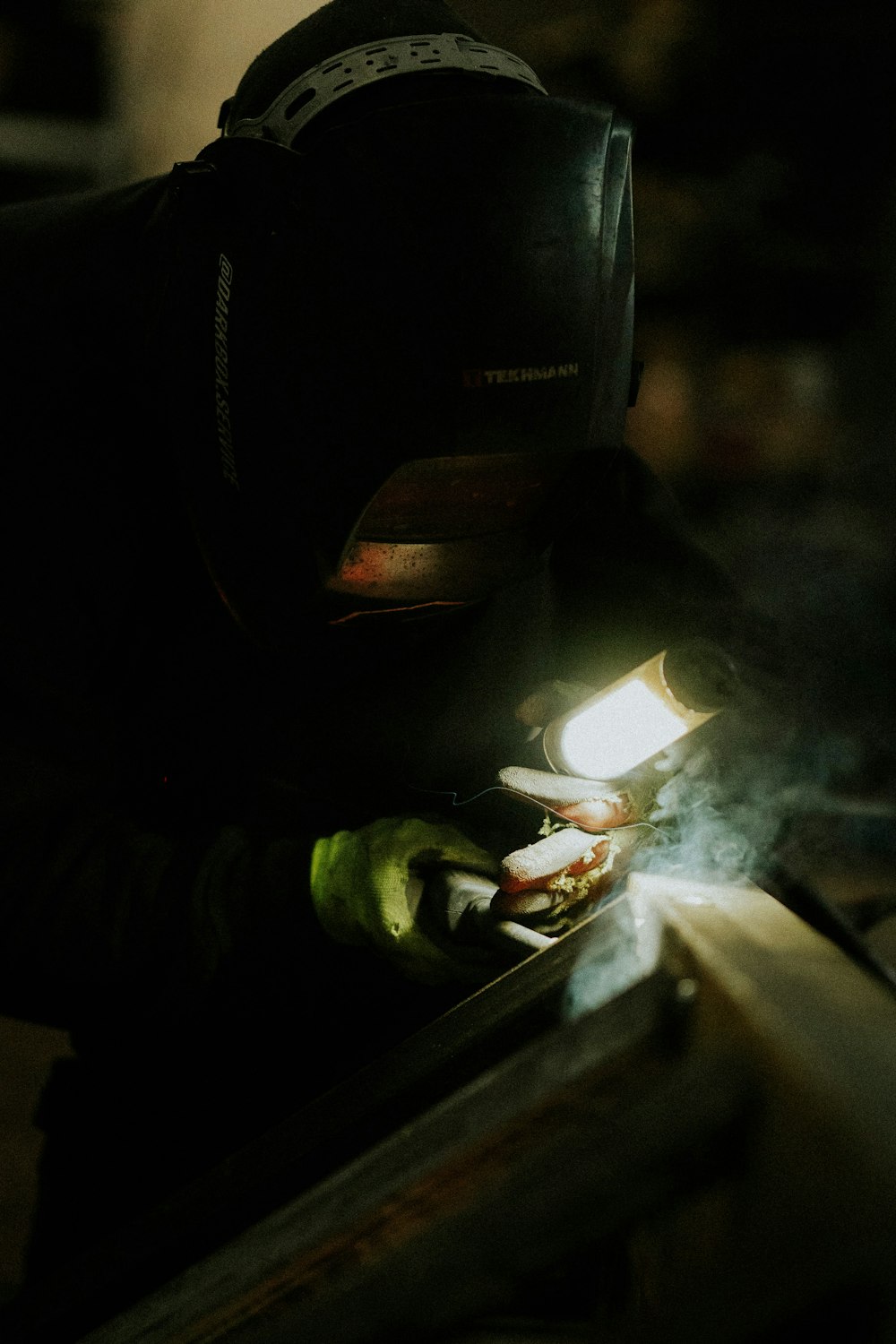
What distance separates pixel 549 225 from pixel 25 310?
712 millimetres

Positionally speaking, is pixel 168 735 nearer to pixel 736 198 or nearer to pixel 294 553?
pixel 294 553

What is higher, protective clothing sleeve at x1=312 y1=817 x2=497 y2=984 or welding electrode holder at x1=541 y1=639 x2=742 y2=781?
welding electrode holder at x1=541 y1=639 x2=742 y2=781

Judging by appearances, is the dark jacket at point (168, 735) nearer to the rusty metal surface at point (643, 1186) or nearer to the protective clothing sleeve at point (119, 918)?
the protective clothing sleeve at point (119, 918)

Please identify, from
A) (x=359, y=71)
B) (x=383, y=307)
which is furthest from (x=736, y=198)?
(x=383, y=307)

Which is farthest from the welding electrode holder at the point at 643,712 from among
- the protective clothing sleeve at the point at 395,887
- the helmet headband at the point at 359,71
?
the helmet headband at the point at 359,71

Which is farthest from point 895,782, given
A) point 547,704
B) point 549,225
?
point 549,225

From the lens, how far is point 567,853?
44.8 inches

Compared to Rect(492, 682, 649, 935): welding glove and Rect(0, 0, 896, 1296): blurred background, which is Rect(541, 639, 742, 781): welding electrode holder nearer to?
Rect(492, 682, 649, 935): welding glove

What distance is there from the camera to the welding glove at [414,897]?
1232 mm

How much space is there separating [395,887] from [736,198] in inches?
102

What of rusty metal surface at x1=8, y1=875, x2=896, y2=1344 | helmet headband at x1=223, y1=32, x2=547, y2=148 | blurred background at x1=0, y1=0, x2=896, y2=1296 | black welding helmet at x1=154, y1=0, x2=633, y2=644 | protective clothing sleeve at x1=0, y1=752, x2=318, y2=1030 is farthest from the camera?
blurred background at x1=0, y1=0, x2=896, y2=1296

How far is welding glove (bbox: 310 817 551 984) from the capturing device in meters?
1.23

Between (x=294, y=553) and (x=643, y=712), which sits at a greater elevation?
(x=294, y=553)

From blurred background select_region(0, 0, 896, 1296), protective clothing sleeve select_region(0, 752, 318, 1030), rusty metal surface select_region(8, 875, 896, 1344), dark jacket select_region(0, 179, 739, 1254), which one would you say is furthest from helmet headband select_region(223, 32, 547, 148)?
blurred background select_region(0, 0, 896, 1296)
